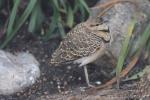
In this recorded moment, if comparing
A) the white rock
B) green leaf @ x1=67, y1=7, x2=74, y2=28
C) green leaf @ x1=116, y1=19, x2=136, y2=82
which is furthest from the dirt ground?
green leaf @ x1=116, y1=19, x2=136, y2=82

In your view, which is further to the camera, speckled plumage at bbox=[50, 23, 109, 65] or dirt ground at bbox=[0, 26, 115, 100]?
dirt ground at bbox=[0, 26, 115, 100]

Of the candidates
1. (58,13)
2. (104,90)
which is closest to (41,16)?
(58,13)

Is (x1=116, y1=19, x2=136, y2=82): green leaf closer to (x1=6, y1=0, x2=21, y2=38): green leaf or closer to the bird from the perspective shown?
the bird

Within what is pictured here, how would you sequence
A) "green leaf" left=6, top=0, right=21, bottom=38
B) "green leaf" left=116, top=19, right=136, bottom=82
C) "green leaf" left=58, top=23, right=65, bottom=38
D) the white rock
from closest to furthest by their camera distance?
"green leaf" left=116, top=19, right=136, bottom=82, the white rock, "green leaf" left=6, top=0, right=21, bottom=38, "green leaf" left=58, top=23, right=65, bottom=38

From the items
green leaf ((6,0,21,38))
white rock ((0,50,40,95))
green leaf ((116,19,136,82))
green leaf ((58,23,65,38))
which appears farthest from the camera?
green leaf ((58,23,65,38))

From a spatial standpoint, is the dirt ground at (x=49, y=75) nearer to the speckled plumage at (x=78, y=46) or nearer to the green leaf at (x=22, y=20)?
the green leaf at (x=22, y=20)

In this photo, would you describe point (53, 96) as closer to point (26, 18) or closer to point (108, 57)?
point (108, 57)
